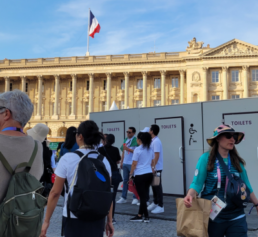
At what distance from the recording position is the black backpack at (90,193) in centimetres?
270

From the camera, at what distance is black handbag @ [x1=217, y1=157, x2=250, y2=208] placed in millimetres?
3107

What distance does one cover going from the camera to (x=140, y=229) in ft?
20.6

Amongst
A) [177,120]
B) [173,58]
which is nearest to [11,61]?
[173,58]

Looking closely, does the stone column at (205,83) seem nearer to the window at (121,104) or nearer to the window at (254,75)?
the window at (254,75)

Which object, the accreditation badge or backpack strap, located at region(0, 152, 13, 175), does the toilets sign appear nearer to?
the accreditation badge

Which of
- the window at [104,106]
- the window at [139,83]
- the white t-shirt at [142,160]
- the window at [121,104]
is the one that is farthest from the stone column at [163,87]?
the white t-shirt at [142,160]

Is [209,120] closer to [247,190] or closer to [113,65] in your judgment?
[247,190]

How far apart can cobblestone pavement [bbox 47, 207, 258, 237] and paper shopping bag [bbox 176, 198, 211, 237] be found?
287 cm

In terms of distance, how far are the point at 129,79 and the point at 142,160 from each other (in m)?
48.4

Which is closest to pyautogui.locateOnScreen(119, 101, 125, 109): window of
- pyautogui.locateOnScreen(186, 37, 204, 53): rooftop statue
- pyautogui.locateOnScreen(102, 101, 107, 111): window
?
pyautogui.locateOnScreen(102, 101, 107, 111): window

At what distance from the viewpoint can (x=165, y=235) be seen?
230 inches

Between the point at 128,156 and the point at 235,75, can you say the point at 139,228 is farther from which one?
the point at 235,75

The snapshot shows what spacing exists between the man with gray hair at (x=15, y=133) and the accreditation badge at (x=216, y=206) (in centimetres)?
171

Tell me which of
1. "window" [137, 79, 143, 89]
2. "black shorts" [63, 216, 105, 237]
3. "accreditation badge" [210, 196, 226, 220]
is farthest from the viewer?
"window" [137, 79, 143, 89]
